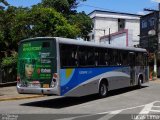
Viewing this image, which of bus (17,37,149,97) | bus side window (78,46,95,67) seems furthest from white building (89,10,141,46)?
bus side window (78,46,95,67)

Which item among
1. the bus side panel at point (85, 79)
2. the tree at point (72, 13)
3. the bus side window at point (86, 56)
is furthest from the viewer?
the tree at point (72, 13)

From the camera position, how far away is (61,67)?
1550 cm

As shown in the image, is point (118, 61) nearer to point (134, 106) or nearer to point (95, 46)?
point (95, 46)

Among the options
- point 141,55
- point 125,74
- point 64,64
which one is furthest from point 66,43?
point 141,55

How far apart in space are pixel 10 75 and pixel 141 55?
9524 mm

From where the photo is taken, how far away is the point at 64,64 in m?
15.8

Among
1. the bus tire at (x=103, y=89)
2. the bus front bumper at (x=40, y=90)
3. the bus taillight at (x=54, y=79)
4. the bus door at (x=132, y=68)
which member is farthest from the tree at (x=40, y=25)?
the bus taillight at (x=54, y=79)

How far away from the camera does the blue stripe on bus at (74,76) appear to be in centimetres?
1559

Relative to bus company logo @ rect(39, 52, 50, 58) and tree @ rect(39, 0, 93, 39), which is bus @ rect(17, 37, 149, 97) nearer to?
bus company logo @ rect(39, 52, 50, 58)

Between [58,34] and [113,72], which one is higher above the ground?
[58,34]

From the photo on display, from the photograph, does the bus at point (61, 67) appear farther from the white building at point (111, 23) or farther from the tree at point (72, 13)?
the white building at point (111, 23)

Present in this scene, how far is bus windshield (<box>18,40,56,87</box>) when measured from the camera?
610 inches

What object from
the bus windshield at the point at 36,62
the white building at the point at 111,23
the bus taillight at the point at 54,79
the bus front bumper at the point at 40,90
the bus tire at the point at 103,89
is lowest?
the bus tire at the point at 103,89

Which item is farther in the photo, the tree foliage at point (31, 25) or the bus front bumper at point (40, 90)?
the tree foliage at point (31, 25)
